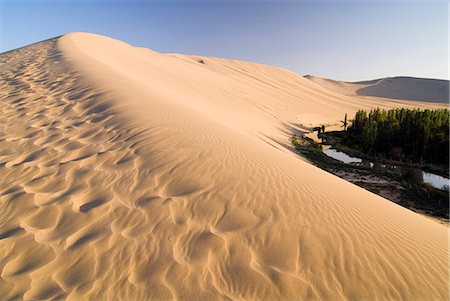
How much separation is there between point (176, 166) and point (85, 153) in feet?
6.22

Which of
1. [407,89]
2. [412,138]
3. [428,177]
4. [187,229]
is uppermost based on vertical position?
[407,89]

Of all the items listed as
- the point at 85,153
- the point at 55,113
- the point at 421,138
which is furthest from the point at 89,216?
the point at 421,138

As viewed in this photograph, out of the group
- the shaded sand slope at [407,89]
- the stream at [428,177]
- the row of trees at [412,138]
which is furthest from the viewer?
the shaded sand slope at [407,89]

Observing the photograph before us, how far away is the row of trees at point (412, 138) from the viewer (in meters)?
12.5

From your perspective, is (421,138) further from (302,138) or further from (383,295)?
(383,295)

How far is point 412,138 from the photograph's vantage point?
13250 mm

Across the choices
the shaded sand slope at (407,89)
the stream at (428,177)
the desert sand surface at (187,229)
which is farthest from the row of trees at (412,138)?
the shaded sand slope at (407,89)

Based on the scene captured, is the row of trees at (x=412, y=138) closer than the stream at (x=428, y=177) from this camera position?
No

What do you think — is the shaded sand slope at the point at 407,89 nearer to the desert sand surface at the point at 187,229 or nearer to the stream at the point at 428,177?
the stream at the point at 428,177

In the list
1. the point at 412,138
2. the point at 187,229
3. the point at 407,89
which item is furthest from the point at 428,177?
the point at 407,89

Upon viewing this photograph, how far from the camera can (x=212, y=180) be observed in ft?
13.1

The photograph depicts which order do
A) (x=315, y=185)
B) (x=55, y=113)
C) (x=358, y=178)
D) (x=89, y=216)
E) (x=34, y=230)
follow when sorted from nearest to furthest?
(x=34, y=230), (x=89, y=216), (x=315, y=185), (x=55, y=113), (x=358, y=178)

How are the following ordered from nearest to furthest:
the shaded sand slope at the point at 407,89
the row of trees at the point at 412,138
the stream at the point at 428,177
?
the stream at the point at 428,177, the row of trees at the point at 412,138, the shaded sand slope at the point at 407,89

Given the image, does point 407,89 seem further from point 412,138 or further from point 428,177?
point 428,177
